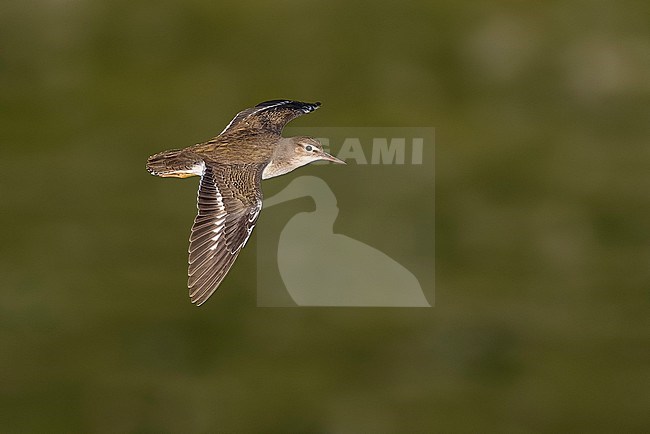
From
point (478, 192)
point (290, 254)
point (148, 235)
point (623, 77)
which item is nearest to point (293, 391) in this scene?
point (290, 254)

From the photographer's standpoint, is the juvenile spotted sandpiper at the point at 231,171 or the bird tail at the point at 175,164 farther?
the bird tail at the point at 175,164

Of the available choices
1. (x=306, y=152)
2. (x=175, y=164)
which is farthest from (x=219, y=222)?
(x=306, y=152)

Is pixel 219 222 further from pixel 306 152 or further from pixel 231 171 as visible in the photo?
pixel 306 152

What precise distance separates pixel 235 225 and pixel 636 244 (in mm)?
6869

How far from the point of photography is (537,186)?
47.6ft

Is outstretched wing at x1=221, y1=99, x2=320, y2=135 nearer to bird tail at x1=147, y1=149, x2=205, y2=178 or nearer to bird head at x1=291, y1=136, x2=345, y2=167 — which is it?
bird head at x1=291, y1=136, x2=345, y2=167

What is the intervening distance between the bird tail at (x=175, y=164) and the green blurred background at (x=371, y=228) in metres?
3.61

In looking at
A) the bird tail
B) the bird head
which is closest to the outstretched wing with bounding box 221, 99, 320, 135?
the bird head

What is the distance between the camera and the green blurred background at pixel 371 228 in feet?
41.5

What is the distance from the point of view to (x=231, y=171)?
895cm

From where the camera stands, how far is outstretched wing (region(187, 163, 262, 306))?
8.11 m

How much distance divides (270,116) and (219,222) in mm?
2160

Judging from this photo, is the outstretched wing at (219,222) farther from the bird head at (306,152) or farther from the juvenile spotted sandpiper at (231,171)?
the bird head at (306,152)

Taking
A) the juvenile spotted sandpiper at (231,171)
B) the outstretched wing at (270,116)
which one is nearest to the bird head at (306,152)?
the juvenile spotted sandpiper at (231,171)
